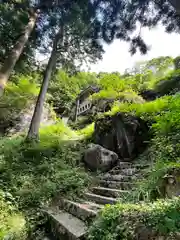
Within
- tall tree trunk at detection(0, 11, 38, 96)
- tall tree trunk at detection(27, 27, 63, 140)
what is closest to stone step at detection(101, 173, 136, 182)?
tall tree trunk at detection(0, 11, 38, 96)

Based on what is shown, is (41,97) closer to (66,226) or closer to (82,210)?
(82,210)

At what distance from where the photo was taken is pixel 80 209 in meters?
3.33

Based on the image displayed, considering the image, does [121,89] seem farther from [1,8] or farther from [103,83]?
[1,8]

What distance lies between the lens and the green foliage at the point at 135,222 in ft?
5.90

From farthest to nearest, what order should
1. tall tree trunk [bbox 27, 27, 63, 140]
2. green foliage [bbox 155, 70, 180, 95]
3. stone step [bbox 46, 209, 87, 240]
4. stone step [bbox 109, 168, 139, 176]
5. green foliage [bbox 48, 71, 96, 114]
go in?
green foliage [bbox 48, 71, 96, 114] → green foliage [bbox 155, 70, 180, 95] → tall tree trunk [bbox 27, 27, 63, 140] → stone step [bbox 109, 168, 139, 176] → stone step [bbox 46, 209, 87, 240]

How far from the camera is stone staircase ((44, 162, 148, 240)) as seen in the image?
2.88m

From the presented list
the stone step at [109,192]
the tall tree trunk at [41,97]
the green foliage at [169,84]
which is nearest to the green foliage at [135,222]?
the stone step at [109,192]

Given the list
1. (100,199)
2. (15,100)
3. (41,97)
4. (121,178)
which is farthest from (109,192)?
(15,100)

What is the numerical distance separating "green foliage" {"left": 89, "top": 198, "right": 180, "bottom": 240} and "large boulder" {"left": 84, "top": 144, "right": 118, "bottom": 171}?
3.64 meters

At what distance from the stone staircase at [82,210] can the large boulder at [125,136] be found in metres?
1.90

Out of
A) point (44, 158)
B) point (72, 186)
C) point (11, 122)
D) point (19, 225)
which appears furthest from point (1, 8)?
point (11, 122)

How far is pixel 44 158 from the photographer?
20.9 feet

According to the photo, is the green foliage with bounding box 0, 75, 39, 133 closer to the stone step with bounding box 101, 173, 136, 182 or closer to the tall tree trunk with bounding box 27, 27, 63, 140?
the tall tree trunk with bounding box 27, 27, 63, 140

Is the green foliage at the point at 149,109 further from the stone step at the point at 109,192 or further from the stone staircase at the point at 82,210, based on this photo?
the stone step at the point at 109,192
